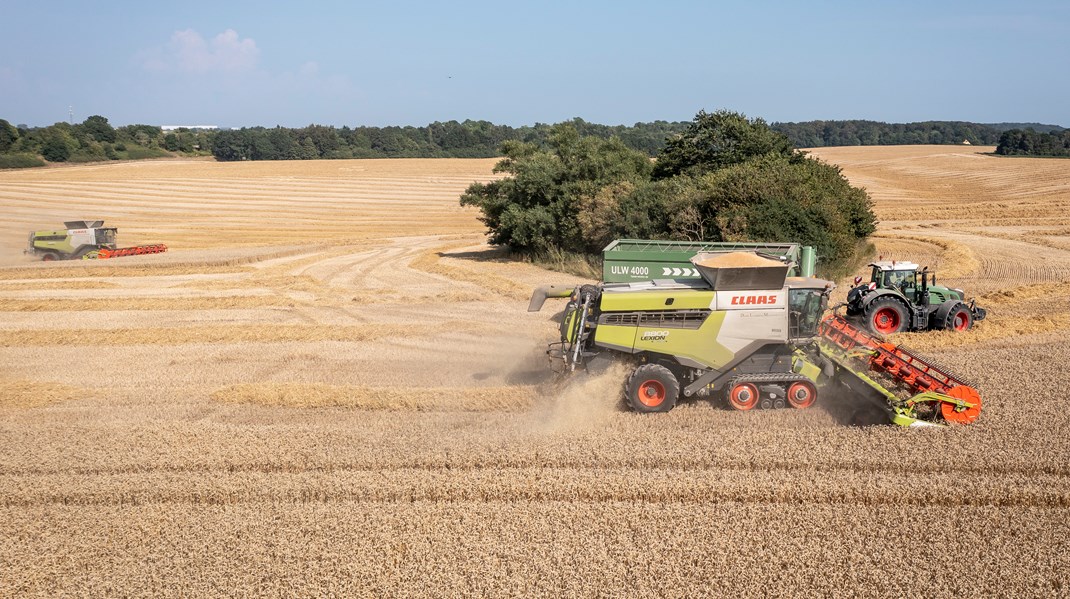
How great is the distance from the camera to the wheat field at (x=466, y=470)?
8.62 meters

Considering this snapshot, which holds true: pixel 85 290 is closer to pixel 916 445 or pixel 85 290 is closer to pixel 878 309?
pixel 878 309

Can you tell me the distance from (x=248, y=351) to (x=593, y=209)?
650 inches

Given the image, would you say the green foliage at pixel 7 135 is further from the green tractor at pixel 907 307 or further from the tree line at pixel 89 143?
the green tractor at pixel 907 307

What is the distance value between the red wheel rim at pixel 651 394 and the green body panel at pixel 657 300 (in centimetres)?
120

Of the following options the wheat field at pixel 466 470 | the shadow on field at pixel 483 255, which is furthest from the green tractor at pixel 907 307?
the shadow on field at pixel 483 255

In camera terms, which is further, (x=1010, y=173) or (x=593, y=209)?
(x=1010, y=173)

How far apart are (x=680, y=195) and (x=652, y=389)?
16.7 metres

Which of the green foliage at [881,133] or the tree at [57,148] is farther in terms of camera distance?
the green foliage at [881,133]

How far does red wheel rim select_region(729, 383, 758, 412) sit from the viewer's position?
12961mm

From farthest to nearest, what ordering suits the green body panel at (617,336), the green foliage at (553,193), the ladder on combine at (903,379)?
the green foliage at (553,193), the green body panel at (617,336), the ladder on combine at (903,379)

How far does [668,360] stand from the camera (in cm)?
1306

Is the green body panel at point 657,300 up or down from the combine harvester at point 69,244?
up

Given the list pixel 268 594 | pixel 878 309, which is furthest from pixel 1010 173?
pixel 268 594

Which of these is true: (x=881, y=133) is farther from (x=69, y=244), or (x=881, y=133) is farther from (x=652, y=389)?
(x=652, y=389)
